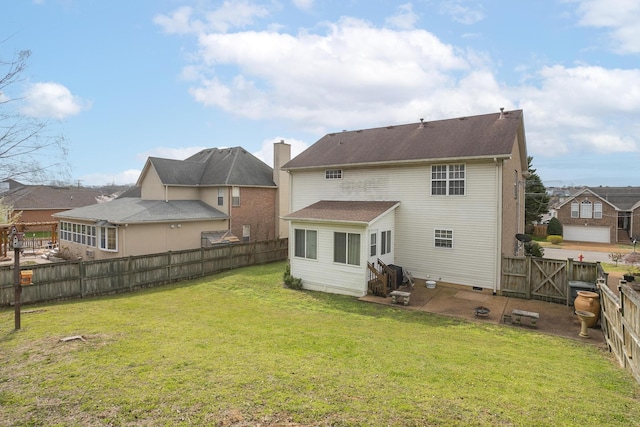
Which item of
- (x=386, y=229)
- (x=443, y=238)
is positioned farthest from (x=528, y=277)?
(x=386, y=229)

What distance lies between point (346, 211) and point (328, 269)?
2975 mm

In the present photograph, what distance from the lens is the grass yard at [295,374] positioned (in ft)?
16.2

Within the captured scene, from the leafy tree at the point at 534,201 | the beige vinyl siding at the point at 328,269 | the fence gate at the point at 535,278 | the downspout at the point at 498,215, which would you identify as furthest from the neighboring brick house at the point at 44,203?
the leafy tree at the point at 534,201

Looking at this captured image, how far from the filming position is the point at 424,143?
18.0 meters

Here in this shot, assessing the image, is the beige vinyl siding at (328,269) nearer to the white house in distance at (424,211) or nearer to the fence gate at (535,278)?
the white house in distance at (424,211)

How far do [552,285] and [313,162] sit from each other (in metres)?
13.7

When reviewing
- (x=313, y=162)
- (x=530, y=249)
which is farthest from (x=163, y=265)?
(x=530, y=249)

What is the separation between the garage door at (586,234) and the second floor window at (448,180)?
1291 inches

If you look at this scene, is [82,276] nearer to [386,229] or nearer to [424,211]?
[386,229]

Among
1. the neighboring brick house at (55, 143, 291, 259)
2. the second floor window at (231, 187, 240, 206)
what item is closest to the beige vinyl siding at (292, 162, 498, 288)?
the second floor window at (231, 187, 240, 206)

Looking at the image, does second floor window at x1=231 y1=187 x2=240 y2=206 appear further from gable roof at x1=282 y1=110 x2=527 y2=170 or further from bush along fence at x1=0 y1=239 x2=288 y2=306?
gable roof at x1=282 y1=110 x2=527 y2=170

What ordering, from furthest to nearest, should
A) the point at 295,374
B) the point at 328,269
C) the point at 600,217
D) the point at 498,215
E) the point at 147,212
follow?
the point at 600,217
the point at 147,212
the point at 328,269
the point at 498,215
the point at 295,374

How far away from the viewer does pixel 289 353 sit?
7602mm

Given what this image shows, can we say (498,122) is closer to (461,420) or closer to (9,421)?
(461,420)
